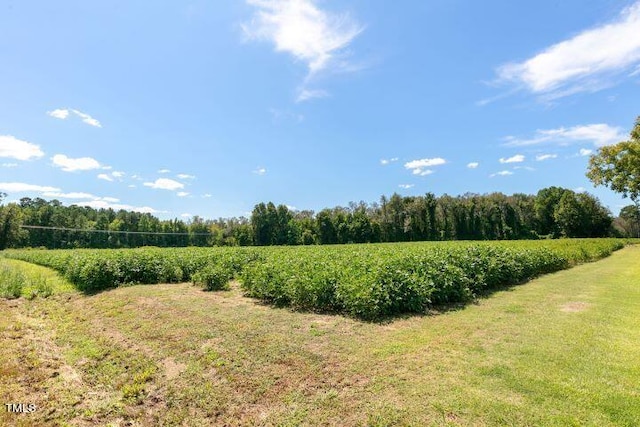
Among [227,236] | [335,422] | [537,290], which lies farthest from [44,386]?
[227,236]

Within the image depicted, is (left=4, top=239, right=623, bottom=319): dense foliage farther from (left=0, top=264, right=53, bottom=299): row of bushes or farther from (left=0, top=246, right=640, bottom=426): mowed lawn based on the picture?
(left=0, top=264, right=53, bottom=299): row of bushes

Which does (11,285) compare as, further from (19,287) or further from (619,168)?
(619,168)

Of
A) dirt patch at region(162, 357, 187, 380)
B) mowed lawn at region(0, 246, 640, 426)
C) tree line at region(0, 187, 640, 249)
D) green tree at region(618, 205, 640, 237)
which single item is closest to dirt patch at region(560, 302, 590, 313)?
mowed lawn at region(0, 246, 640, 426)

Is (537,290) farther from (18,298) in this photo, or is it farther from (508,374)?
(18,298)

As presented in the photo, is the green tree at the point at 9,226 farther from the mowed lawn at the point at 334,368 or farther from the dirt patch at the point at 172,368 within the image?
the dirt patch at the point at 172,368

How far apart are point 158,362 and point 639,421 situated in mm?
7525

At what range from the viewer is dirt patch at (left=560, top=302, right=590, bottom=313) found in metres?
9.08

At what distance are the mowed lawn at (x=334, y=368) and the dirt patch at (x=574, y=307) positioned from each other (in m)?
0.05

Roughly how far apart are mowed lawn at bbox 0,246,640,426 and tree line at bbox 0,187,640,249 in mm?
64371

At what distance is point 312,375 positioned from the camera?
5.61 meters

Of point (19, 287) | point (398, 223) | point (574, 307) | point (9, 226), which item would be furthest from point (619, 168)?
point (9, 226)

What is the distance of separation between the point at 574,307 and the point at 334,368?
25.6 ft

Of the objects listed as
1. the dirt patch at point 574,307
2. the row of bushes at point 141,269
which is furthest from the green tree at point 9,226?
the dirt patch at point 574,307

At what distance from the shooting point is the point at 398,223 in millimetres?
73688
